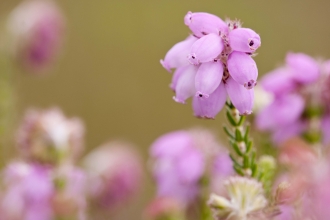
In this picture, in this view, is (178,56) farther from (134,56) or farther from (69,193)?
(134,56)

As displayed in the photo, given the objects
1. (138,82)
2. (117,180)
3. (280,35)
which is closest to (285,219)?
(117,180)

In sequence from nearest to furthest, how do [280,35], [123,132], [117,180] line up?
[117,180] → [123,132] → [280,35]

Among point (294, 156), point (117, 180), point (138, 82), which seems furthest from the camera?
point (138, 82)

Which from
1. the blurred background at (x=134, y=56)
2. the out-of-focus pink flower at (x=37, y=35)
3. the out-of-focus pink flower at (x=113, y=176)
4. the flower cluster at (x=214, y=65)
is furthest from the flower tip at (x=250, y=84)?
the blurred background at (x=134, y=56)

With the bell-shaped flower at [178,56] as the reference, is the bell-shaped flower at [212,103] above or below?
below

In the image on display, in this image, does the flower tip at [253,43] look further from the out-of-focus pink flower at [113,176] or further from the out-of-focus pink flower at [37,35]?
the out-of-focus pink flower at [37,35]

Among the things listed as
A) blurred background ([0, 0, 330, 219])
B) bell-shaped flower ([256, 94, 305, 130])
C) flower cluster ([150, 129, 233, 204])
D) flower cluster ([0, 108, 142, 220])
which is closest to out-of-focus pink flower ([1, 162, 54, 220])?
flower cluster ([0, 108, 142, 220])

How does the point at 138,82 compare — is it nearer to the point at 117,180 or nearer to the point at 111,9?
the point at 111,9

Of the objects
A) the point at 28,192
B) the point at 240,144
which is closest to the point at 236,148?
the point at 240,144
